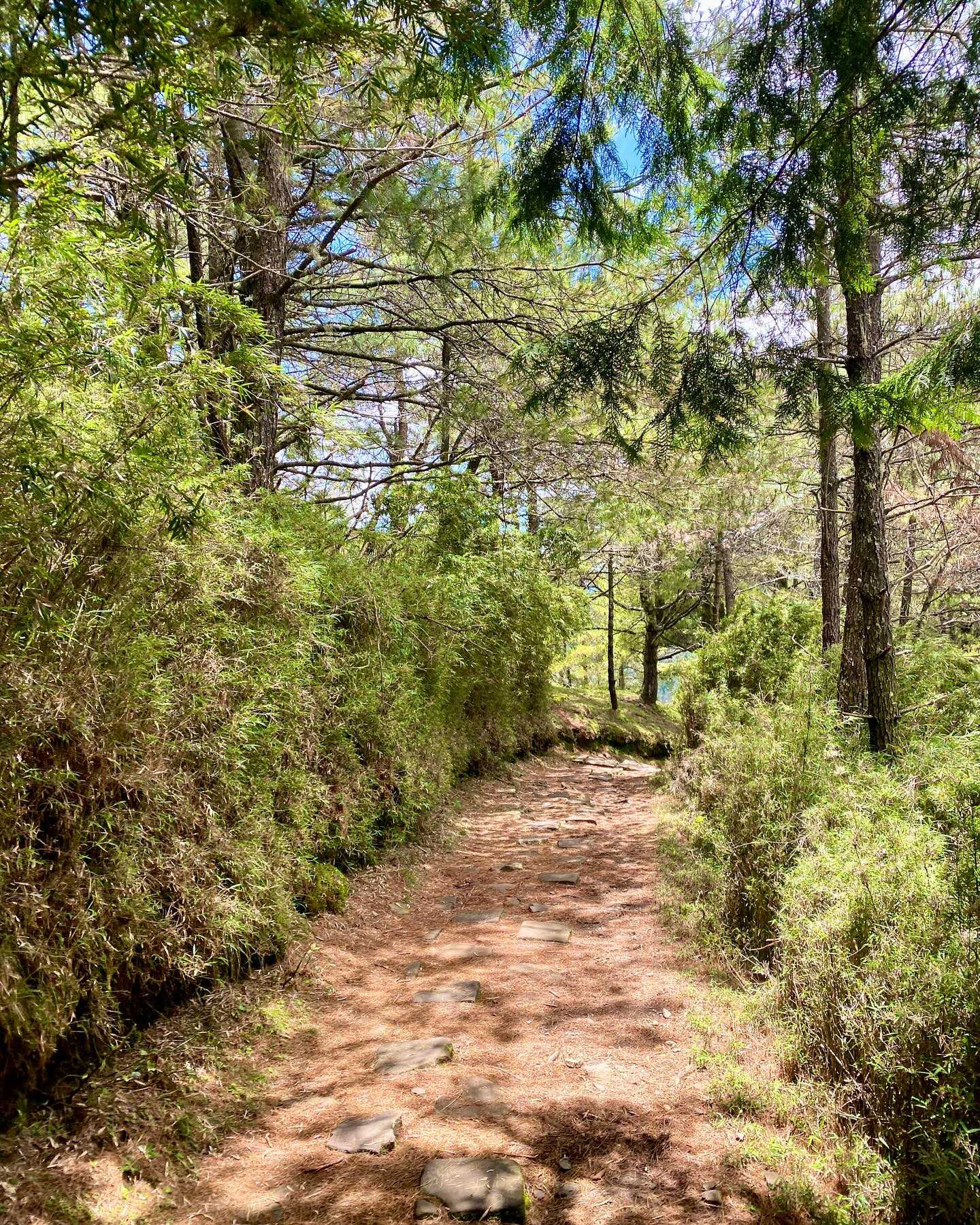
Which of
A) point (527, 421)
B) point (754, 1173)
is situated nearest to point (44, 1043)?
point (754, 1173)

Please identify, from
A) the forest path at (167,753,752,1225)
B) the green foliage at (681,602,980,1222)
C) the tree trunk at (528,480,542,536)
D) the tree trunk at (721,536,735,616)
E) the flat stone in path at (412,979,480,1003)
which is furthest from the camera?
the tree trunk at (721,536,735,616)

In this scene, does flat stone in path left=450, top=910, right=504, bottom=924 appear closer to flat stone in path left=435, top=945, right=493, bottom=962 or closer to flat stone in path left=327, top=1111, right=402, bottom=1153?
flat stone in path left=435, top=945, right=493, bottom=962

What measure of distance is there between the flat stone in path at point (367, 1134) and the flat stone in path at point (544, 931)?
1.90 meters

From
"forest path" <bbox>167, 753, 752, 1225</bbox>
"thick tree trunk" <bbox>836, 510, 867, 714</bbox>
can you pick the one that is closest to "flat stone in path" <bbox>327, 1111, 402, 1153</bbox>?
"forest path" <bbox>167, 753, 752, 1225</bbox>

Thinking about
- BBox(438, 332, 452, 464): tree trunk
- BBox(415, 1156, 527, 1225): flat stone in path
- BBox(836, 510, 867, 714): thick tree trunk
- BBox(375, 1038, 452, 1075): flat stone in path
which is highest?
BBox(438, 332, 452, 464): tree trunk

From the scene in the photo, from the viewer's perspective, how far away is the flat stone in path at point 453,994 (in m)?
3.42

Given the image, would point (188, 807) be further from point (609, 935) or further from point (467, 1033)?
point (609, 935)

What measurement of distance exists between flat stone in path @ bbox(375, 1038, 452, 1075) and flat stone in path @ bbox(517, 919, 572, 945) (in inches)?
53.2

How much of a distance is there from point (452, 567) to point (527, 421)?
2.32 m

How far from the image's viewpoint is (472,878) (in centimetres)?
550

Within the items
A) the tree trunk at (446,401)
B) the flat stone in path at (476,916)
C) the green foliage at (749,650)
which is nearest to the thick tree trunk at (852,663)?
the green foliage at (749,650)

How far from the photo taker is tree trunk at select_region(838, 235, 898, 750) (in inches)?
191

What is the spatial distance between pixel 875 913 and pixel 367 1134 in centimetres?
198

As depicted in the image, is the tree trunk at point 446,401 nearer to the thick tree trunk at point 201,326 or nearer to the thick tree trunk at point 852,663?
the thick tree trunk at point 201,326
